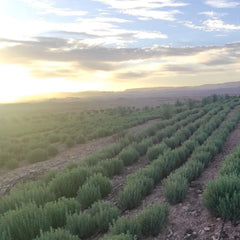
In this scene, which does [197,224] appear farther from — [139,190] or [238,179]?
[139,190]

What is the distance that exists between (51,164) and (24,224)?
12.0 meters

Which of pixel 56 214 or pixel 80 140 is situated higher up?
pixel 56 214

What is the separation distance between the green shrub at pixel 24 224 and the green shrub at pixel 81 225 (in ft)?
1.47

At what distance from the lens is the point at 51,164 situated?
1881 cm

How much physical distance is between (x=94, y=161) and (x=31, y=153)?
809 centimetres

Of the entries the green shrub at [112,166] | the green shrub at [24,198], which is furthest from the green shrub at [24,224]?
the green shrub at [112,166]

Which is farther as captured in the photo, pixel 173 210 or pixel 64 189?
pixel 64 189

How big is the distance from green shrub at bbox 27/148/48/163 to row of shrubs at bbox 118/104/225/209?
373 inches

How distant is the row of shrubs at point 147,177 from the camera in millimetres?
8945

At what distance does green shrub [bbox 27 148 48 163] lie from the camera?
21719mm

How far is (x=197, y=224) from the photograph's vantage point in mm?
7332

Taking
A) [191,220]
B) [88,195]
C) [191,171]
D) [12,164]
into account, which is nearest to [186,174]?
[191,171]

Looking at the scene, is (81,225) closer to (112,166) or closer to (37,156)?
(112,166)

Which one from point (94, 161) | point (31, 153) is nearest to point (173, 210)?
point (94, 161)
